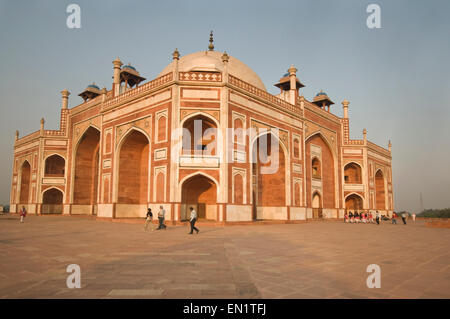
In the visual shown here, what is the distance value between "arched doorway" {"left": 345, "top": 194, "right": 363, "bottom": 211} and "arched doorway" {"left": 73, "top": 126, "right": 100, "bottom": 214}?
2658cm

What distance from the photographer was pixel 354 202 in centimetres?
3450

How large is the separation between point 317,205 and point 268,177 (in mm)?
7743

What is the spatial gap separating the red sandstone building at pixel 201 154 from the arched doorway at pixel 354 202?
0.38 ft

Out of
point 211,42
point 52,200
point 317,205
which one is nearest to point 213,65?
point 211,42

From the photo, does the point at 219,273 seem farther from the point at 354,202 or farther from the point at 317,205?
the point at 354,202

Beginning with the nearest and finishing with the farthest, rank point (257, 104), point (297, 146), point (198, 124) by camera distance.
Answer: point (198, 124), point (257, 104), point (297, 146)

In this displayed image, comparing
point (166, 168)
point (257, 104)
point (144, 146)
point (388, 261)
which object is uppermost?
point (257, 104)

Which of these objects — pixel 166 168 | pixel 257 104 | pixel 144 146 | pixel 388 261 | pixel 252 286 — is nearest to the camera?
pixel 252 286

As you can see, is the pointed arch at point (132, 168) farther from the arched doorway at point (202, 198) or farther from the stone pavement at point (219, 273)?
the stone pavement at point (219, 273)

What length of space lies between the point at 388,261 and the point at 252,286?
3.66m

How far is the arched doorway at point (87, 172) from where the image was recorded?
29.2 meters
